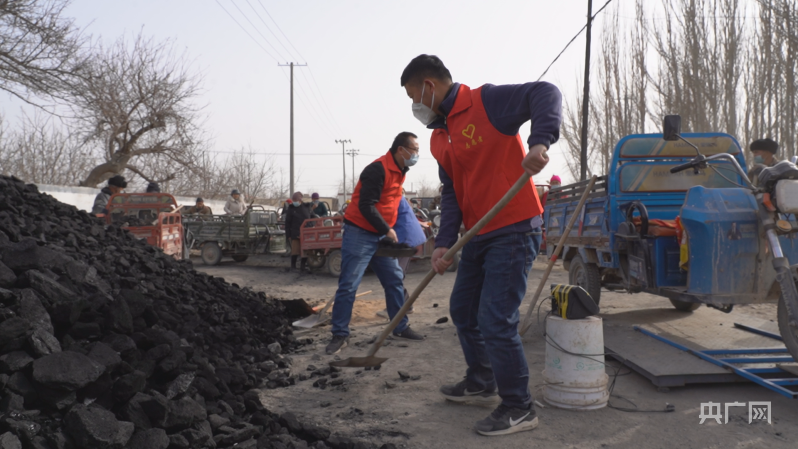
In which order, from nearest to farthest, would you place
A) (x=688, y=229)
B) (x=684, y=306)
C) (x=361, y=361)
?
(x=361, y=361)
(x=688, y=229)
(x=684, y=306)

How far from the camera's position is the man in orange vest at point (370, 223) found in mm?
5207

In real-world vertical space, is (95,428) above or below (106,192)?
below

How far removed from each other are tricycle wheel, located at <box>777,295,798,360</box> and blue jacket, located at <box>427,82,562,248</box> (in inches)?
74.4

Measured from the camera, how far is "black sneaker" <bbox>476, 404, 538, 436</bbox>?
3.00m

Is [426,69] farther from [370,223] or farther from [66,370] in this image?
[66,370]

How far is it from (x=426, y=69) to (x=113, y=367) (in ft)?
7.58

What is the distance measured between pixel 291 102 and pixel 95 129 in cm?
1455

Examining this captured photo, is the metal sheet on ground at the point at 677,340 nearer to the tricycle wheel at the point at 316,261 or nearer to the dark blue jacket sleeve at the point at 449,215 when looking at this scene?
the dark blue jacket sleeve at the point at 449,215

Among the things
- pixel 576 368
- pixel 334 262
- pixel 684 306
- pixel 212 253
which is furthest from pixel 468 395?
pixel 212 253

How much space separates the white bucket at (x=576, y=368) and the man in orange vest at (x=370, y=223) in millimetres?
2109

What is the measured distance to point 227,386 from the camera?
11.3 feet

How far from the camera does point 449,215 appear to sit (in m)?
3.50

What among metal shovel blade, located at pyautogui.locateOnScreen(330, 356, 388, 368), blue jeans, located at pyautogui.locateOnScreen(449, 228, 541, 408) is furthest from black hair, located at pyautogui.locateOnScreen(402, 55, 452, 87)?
metal shovel blade, located at pyautogui.locateOnScreen(330, 356, 388, 368)

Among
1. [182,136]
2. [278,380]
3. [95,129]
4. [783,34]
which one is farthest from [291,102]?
[278,380]
